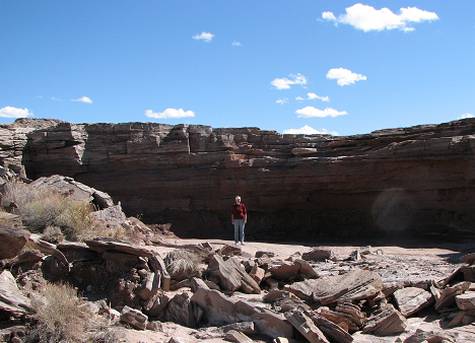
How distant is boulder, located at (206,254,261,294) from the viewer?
9.52 meters

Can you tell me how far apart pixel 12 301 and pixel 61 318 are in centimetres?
81

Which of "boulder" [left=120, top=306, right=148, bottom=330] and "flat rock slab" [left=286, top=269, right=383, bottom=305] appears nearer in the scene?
"boulder" [left=120, top=306, right=148, bottom=330]

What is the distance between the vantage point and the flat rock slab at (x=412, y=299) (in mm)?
8320

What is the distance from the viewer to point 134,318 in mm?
7875

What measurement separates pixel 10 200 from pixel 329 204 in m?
11.4

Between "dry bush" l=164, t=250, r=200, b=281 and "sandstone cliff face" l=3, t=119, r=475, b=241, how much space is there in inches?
373

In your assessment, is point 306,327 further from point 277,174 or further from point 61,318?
point 277,174

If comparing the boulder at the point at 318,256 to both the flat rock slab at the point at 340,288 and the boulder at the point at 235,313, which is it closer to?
the flat rock slab at the point at 340,288

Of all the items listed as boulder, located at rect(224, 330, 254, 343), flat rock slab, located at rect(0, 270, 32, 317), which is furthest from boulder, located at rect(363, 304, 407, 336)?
flat rock slab, located at rect(0, 270, 32, 317)

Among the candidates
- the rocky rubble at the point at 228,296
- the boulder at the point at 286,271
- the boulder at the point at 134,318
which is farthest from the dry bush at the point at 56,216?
the boulder at the point at 286,271

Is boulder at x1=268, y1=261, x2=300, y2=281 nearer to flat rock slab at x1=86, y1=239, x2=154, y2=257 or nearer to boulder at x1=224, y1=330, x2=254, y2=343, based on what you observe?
flat rock slab at x1=86, y1=239, x2=154, y2=257

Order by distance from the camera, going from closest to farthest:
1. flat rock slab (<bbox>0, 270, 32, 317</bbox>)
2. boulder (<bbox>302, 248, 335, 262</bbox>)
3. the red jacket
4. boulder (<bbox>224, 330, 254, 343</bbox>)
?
flat rock slab (<bbox>0, 270, 32, 317</bbox>) < boulder (<bbox>224, 330, 254, 343</bbox>) < boulder (<bbox>302, 248, 335, 262</bbox>) < the red jacket

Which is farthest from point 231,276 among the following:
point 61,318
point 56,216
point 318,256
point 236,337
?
point 56,216

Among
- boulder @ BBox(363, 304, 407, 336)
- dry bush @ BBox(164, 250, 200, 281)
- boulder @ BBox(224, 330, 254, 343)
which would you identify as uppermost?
dry bush @ BBox(164, 250, 200, 281)
